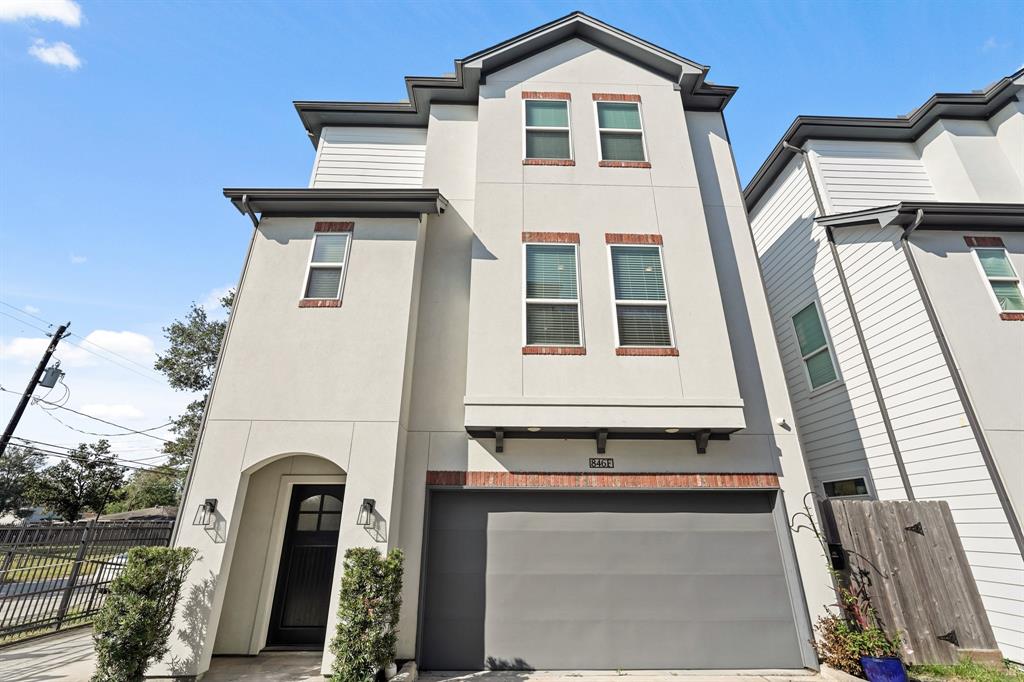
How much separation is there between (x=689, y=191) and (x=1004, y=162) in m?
7.73

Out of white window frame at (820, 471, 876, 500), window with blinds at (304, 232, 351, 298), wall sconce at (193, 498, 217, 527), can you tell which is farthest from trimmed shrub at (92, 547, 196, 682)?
white window frame at (820, 471, 876, 500)

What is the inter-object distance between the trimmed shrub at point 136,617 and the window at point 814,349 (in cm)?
1181

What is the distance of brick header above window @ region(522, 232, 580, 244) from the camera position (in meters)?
7.38

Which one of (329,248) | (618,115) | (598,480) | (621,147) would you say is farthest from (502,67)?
(598,480)

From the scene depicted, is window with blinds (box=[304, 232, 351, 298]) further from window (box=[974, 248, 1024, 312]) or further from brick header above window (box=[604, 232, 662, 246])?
window (box=[974, 248, 1024, 312])

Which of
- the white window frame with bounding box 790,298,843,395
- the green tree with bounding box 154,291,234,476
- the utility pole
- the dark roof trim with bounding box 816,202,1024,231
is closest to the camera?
the dark roof trim with bounding box 816,202,1024,231

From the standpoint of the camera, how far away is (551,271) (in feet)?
23.7

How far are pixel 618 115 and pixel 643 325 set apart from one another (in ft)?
15.4

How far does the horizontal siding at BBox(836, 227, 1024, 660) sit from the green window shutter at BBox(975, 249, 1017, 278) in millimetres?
1343

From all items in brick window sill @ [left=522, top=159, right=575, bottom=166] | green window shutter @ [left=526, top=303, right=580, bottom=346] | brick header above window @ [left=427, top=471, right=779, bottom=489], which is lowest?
brick header above window @ [left=427, top=471, right=779, bottom=489]

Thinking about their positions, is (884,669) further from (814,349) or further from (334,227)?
(334,227)

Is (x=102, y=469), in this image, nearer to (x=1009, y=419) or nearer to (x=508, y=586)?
(x=508, y=586)

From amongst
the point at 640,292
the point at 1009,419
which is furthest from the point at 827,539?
the point at 640,292

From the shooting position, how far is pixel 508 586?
6.06 metres
